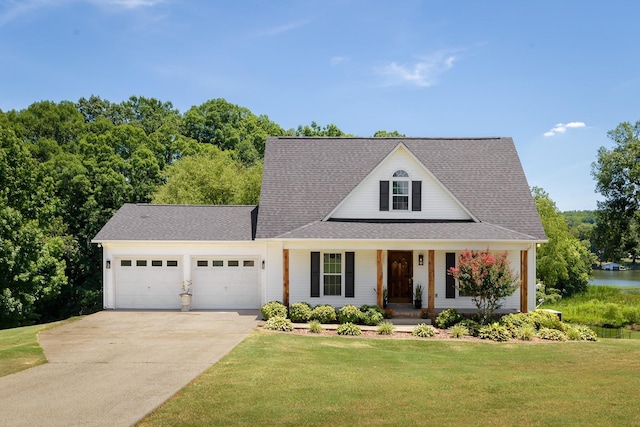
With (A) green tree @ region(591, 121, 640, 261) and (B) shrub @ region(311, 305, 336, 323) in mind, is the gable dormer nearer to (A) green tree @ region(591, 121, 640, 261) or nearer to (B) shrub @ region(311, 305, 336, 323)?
(B) shrub @ region(311, 305, 336, 323)

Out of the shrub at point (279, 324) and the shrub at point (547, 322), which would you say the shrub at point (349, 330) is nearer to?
the shrub at point (279, 324)

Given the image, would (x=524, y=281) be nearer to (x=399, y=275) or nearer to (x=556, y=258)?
(x=399, y=275)

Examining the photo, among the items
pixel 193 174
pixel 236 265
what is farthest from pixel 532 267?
pixel 193 174

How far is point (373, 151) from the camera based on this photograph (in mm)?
25453

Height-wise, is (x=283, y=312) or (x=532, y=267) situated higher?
(x=532, y=267)

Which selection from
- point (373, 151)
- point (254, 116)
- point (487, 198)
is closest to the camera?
point (487, 198)

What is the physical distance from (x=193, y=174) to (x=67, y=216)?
28.4 feet

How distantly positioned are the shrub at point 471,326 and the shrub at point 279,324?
6063mm

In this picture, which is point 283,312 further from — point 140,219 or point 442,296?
point 140,219

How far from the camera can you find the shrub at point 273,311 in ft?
64.8

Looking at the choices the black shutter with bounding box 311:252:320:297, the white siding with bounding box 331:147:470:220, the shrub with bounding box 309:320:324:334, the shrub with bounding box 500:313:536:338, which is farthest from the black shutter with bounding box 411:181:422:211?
the shrub with bounding box 309:320:324:334

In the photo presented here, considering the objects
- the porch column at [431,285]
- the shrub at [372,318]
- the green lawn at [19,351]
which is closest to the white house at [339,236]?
the porch column at [431,285]

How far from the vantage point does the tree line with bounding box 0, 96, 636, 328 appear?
26.9 metres

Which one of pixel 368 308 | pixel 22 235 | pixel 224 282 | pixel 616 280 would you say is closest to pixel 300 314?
pixel 368 308
